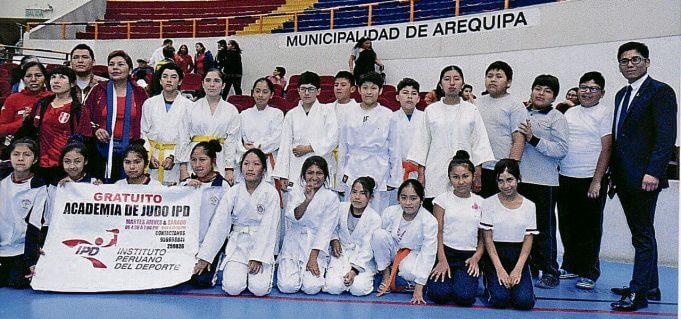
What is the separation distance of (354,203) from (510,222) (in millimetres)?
1128

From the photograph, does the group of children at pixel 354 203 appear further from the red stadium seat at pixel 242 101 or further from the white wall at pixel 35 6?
the white wall at pixel 35 6

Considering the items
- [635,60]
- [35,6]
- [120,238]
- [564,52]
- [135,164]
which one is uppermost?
[35,6]

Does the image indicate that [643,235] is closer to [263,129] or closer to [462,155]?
[462,155]

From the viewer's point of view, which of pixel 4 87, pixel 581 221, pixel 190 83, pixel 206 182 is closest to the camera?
pixel 206 182

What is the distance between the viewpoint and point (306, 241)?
4.45 m

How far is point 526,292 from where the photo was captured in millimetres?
3992

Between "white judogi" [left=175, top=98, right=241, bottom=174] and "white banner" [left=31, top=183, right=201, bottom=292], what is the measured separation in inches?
23.0

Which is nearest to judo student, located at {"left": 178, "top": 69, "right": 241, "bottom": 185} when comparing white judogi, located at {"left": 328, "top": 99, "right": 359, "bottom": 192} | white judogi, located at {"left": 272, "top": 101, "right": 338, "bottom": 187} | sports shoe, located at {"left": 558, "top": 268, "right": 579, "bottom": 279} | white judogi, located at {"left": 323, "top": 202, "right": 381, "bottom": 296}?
white judogi, located at {"left": 272, "top": 101, "right": 338, "bottom": 187}

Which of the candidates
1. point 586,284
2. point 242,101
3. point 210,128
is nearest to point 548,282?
point 586,284

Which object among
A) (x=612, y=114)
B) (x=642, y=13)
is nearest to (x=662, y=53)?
(x=642, y=13)

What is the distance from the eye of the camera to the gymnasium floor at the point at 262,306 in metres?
3.58

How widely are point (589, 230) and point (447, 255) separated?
122 centimetres

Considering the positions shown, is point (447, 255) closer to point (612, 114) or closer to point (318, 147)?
point (318, 147)

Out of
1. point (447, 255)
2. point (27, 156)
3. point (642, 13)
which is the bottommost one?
point (447, 255)
